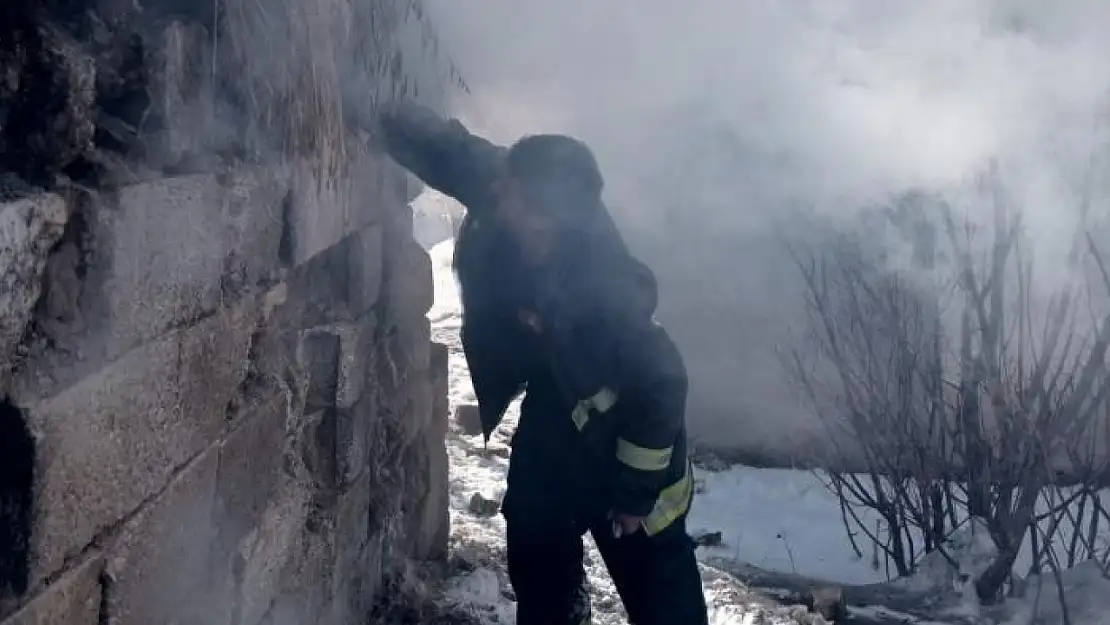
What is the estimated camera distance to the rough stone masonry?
5.79 ft

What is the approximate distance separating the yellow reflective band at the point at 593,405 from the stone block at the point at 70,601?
1.90 metres

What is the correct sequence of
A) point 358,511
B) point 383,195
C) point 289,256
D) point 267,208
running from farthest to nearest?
point 383,195
point 358,511
point 289,256
point 267,208

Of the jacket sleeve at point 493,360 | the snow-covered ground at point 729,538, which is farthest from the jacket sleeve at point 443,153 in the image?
the snow-covered ground at point 729,538

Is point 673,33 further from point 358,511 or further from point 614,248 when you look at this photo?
point 358,511

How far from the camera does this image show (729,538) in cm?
617

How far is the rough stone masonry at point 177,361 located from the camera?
1.76 metres

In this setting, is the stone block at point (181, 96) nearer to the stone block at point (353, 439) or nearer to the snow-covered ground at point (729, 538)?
the stone block at point (353, 439)

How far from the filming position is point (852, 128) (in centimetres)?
712

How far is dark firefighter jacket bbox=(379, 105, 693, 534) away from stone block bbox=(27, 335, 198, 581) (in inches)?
61.8

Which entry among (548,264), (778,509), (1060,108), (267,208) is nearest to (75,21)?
(267,208)

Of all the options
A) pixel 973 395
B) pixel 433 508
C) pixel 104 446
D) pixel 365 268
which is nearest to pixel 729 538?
pixel 973 395

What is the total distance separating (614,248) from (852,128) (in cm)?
390

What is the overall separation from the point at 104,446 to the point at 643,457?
6.28 ft

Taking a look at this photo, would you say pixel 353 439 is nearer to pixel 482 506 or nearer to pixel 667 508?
pixel 667 508
